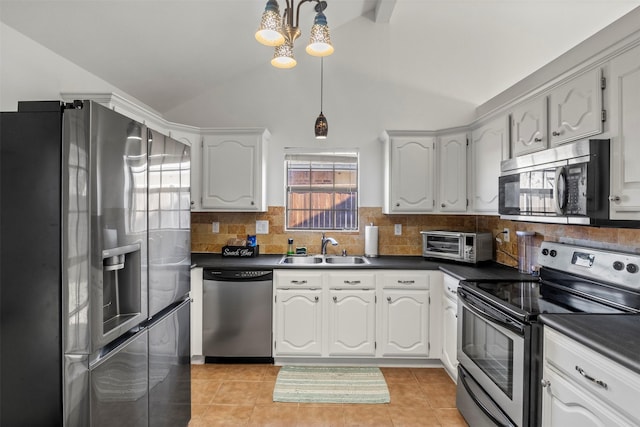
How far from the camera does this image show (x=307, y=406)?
2480mm

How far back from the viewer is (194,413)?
239 centimetres

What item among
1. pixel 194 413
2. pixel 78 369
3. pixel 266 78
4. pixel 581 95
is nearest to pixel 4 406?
pixel 78 369

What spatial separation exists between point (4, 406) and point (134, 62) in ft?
7.64

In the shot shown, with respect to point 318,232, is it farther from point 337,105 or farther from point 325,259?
point 337,105

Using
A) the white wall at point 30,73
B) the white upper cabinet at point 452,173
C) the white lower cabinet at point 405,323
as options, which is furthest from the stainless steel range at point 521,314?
the white wall at point 30,73

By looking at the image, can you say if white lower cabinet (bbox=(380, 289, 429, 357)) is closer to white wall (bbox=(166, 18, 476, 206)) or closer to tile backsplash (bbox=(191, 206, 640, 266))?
tile backsplash (bbox=(191, 206, 640, 266))

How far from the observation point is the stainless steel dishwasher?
303 cm

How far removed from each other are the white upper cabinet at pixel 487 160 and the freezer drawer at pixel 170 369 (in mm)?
2401

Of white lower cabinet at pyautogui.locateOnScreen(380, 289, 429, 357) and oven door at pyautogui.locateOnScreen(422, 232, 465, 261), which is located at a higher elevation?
oven door at pyautogui.locateOnScreen(422, 232, 465, 261)

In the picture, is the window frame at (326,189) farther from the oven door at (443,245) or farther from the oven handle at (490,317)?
the oven handle at (490,317)

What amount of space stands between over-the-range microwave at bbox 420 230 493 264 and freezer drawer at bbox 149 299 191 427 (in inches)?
88.0

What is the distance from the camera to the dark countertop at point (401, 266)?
263 cm

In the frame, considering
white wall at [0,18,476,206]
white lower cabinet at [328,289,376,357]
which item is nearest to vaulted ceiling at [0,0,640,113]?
white wall at [0,18,476,206]

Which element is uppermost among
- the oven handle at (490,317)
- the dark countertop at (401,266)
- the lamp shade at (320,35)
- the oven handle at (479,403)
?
the lamp shade at (320,35)
